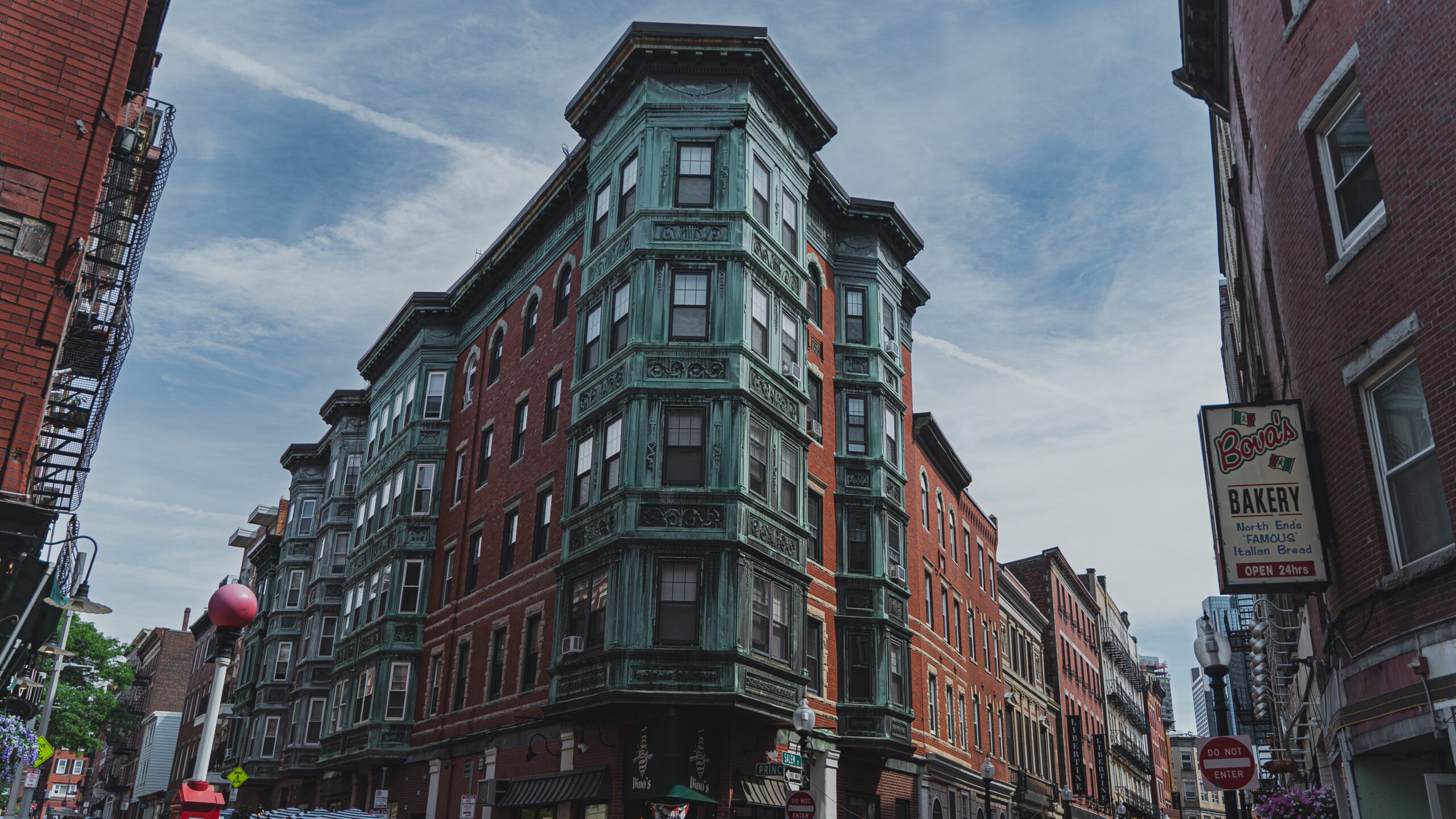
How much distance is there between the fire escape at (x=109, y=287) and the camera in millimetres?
20938

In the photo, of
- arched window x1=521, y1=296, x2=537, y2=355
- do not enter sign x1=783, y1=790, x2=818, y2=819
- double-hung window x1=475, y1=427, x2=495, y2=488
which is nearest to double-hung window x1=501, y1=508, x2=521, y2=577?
double-hung window x1=475, y1=427, x2=495, y2=488

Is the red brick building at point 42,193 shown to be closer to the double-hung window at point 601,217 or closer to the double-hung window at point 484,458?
the double-hung window at point 601,217

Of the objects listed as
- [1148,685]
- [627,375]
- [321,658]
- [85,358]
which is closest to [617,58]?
[627,375]

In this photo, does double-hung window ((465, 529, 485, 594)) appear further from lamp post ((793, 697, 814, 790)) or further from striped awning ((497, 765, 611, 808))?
lamp post ((793, 697, 814, 790))

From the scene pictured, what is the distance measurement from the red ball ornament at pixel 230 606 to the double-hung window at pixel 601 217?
20.1 meters

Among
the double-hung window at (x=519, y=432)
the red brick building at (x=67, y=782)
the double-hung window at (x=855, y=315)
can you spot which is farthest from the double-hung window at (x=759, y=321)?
the red brick building at (x=67, y=782)

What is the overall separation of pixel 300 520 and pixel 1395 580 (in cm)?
5171

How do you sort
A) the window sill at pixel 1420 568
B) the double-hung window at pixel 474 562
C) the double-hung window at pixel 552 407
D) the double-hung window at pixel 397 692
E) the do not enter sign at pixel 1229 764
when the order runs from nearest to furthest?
1. the window sill at pixel 1420 568
2. the do not enter sign at pixel 1229 764
3. the double-hung window at pixel 552 407
4. the double-hung window at pixel 474 562
5. the double-hung window at pixel 397 692

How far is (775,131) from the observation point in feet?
93.6

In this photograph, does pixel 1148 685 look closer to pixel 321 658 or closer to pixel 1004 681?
pixel 1004 681

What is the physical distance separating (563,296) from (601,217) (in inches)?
150

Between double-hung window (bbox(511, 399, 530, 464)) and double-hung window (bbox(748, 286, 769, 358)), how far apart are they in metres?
9.14

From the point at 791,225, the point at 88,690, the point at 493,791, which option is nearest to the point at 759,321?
the point at 791,225

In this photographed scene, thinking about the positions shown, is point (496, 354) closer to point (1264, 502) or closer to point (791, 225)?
point (791, 225)
